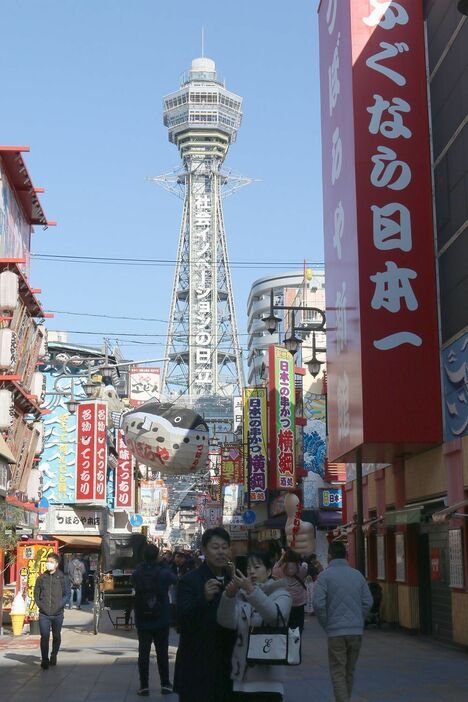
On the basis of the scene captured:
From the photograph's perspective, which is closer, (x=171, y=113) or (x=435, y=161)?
(x=435, y=161)

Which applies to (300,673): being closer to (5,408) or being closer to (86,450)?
(5,408)

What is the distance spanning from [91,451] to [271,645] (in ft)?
128

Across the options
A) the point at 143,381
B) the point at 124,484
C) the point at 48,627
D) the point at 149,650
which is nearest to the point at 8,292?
the point at 48,627

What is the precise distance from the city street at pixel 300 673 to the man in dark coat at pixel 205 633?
6.33 m

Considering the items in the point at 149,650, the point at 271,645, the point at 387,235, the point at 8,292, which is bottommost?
the point at 149,650

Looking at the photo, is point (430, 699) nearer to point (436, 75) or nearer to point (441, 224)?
point (441, 224)

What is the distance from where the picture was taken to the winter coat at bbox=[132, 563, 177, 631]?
1348cm

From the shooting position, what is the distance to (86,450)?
4575 cm

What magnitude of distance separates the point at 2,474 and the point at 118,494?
94.7ft

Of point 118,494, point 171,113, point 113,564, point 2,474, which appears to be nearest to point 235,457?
point 118,494

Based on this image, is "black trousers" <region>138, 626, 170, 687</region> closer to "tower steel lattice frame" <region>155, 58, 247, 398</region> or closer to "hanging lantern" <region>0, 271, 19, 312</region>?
"hanging lantern" <region>0, 271, 19, 312</region>

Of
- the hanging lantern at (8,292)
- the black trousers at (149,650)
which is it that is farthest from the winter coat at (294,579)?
the hanging lantern at (8,292)

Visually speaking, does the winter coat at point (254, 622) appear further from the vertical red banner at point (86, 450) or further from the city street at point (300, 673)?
the vertical red banner at point (86, 450)

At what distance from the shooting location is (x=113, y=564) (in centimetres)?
3067
